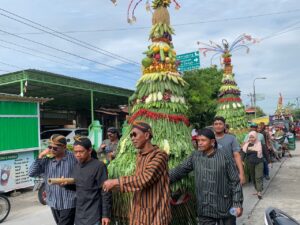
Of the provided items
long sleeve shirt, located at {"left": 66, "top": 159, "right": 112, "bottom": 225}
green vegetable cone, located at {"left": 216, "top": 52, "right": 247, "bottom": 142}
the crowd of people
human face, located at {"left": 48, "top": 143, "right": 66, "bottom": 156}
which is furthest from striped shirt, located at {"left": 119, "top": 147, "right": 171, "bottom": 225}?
green vegetable cone, located at {"left": 216, "top": 52, "right": 247, "bottom": 142}

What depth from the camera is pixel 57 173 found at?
3.99 m

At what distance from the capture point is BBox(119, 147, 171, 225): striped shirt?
2.83 meters

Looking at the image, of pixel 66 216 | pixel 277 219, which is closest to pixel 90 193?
pixel 66 216

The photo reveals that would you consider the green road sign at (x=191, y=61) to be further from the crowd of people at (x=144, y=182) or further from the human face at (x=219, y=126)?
the crowd of people at (x=144, y=182)

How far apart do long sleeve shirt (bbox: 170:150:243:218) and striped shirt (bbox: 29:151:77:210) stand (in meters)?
1.34

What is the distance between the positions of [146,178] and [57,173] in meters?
1.52

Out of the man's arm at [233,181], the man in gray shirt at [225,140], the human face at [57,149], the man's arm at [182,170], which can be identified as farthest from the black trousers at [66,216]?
the man in gray shirt at [225,140]

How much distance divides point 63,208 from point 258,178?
537cm

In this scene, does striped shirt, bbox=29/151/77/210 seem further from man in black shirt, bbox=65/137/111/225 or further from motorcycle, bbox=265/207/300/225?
motorcycle, bbox=265/207/300/225

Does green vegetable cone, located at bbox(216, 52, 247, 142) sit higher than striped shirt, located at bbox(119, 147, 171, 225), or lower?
higher

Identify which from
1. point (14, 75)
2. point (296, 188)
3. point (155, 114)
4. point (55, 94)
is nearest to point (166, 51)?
point (155, 114)

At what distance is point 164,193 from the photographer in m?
2.97

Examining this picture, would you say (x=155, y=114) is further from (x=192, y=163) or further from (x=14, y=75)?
(x=14, y=75)

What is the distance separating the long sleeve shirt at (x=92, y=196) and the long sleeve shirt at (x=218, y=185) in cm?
92
